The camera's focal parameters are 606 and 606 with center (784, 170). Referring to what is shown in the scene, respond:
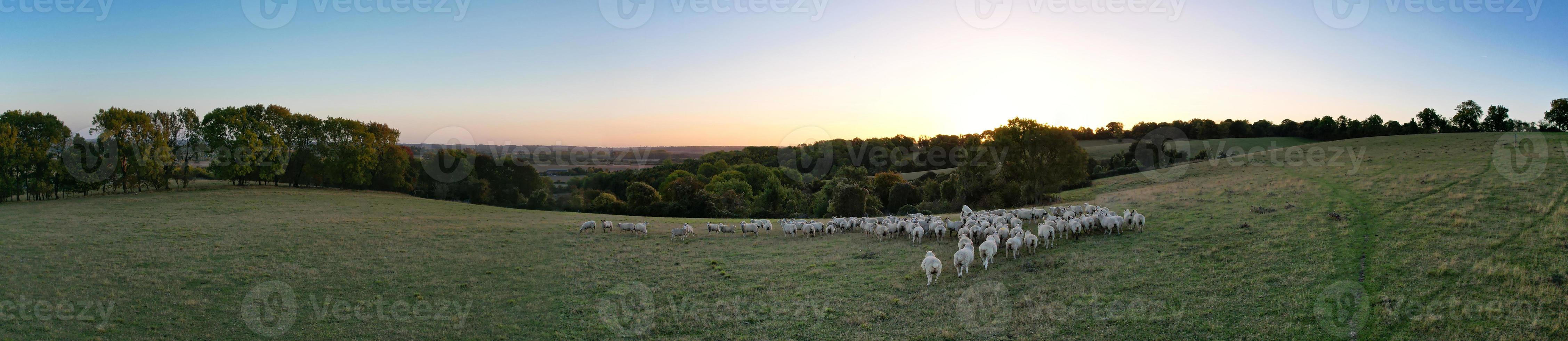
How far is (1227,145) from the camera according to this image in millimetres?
73688

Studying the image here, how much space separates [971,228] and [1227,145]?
2841 inches

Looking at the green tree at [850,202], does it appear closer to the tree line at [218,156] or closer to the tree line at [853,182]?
the tree line at [853,182]

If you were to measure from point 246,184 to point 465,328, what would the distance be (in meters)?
47.7

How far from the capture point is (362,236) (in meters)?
23.8

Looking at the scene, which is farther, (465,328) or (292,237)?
(292,237)

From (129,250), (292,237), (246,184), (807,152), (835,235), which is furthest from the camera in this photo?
(807,152)

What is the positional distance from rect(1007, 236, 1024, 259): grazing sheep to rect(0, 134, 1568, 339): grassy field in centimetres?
30

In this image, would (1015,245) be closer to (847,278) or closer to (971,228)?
(971,228)

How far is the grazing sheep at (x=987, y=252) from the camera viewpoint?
49.6ft

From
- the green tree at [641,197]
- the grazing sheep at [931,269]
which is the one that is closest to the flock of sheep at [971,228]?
the grazing sheep at [931,269]

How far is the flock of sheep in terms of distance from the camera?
51.2 feet

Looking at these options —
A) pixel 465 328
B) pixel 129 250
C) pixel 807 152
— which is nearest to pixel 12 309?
pixel 129 250

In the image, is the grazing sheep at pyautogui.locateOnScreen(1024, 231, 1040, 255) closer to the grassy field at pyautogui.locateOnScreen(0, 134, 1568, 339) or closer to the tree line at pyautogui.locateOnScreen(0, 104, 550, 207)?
the grassy field at pyautogui.locateOnScreen(0, 134, 1568, 339)

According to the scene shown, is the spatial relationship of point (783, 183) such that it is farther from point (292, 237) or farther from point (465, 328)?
point (465, 328)
